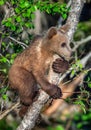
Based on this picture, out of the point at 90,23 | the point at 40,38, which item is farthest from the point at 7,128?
the point at 40,38

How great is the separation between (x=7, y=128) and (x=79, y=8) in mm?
5838

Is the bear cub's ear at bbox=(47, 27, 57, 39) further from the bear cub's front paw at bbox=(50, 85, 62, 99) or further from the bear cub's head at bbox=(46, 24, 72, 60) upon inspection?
the bear cub's front paw at bbox=(50, 85, 62, 99)

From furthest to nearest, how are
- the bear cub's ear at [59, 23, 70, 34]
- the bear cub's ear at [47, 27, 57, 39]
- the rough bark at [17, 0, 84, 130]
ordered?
the bear cub's ear at [47, 27, 57, 39], the bear cub's ear at [59, 23, 70, 34], the rough bark at [17, 0, 84, 130]

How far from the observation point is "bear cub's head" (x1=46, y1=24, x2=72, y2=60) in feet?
26.1

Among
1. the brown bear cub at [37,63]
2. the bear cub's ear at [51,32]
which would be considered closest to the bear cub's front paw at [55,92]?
the brown bear cub at [37,63]

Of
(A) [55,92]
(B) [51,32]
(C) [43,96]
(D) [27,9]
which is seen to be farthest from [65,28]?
(C) [43,96]

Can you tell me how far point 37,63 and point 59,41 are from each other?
1.54 feet

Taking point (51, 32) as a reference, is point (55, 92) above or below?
below

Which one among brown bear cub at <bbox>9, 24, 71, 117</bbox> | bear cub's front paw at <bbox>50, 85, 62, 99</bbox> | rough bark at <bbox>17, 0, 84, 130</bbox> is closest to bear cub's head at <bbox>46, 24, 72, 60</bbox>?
brown bear cub at <bbox>9, 24, 71, 117</bbox>

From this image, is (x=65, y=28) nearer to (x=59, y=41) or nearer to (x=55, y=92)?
(x=59, y=41)

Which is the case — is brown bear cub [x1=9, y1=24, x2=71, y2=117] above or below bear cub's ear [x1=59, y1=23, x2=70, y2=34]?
below

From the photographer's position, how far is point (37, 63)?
8078mm

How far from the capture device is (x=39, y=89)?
7.98 m

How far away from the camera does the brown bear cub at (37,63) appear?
796 centimetres
